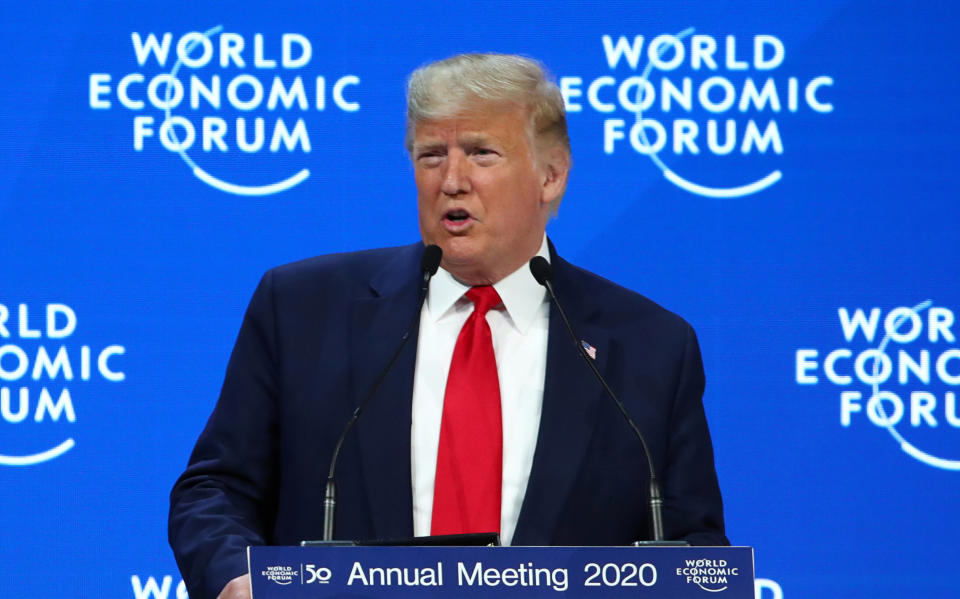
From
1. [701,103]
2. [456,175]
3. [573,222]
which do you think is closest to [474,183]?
[456,175]

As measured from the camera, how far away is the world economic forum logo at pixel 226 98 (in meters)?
3.41

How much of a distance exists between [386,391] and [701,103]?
4.87ft

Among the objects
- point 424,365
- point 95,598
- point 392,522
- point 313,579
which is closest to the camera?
point 313,579

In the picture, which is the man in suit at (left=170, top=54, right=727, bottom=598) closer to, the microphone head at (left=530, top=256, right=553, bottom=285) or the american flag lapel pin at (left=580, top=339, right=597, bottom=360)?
the american flag lapel pin at (left=580, top=339, right=597, bottom=360)

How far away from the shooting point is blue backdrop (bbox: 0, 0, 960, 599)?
3.41 meters

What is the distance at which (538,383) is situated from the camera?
2.48m

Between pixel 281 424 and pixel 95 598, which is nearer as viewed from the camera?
pixel 281 424

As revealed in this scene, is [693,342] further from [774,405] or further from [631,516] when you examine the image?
[774,405]

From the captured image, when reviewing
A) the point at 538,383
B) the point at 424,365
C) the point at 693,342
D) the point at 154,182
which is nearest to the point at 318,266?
the point at 424,365

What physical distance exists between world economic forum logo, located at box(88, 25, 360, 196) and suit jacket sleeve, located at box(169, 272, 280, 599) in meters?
0.97

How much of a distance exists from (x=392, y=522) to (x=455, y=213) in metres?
0.61

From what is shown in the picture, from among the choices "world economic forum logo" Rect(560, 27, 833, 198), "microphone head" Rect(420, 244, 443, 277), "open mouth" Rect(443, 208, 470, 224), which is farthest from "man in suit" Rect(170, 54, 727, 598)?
"world economic forum logo" Rect(560, 27, 833, 198)

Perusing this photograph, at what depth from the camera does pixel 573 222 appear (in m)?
3.47

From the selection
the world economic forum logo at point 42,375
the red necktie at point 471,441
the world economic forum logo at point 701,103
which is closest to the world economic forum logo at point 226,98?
the world economic forum logo at point 42,375
